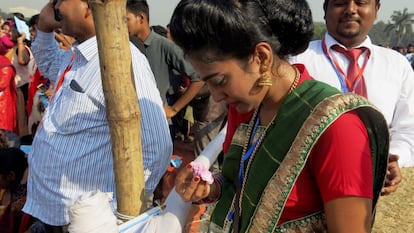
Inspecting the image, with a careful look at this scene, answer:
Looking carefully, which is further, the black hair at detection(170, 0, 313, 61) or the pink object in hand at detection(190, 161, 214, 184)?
the pink object in hand at detection(190, 161, 214, 184)

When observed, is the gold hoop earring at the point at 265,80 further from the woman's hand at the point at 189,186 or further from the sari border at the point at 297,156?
the woman's hand at the point at 189,186

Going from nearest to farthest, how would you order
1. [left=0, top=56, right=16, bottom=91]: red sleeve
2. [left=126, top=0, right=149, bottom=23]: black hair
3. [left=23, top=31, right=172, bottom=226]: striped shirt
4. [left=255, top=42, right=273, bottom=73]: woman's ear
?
[left=255, top=42, right=273, bottom=73]: woman's ear
[left=23, top=31, right=172, bottom=226]: striped shirt
[left=126, top=0, right=149, bottom=23]: black hair
[left=0, top=56, right=16, bottom=91]: red sleeve

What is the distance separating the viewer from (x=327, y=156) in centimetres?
111

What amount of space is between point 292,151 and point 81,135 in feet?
3.68

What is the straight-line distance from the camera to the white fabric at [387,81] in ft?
6.84

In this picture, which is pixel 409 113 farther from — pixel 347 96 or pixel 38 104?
pixel 38 104

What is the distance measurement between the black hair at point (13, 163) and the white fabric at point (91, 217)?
2086 mm

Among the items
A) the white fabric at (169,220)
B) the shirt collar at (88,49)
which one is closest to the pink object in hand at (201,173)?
the white fabric at (169,220)

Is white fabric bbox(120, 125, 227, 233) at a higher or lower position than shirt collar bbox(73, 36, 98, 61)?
lower

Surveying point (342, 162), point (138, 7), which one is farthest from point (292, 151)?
point (138, 7)

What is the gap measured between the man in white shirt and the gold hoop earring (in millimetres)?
857

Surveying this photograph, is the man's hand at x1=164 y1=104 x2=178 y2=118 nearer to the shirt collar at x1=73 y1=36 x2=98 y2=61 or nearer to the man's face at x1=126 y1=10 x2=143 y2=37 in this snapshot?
the man's face at x1=126 y1=10 x2=143 y2=37

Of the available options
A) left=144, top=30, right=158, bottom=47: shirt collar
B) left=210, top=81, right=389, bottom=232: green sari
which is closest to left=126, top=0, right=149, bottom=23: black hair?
left=144, top=30, right=158, bottom=47: shirt collar

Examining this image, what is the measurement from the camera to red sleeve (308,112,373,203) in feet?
3.57
